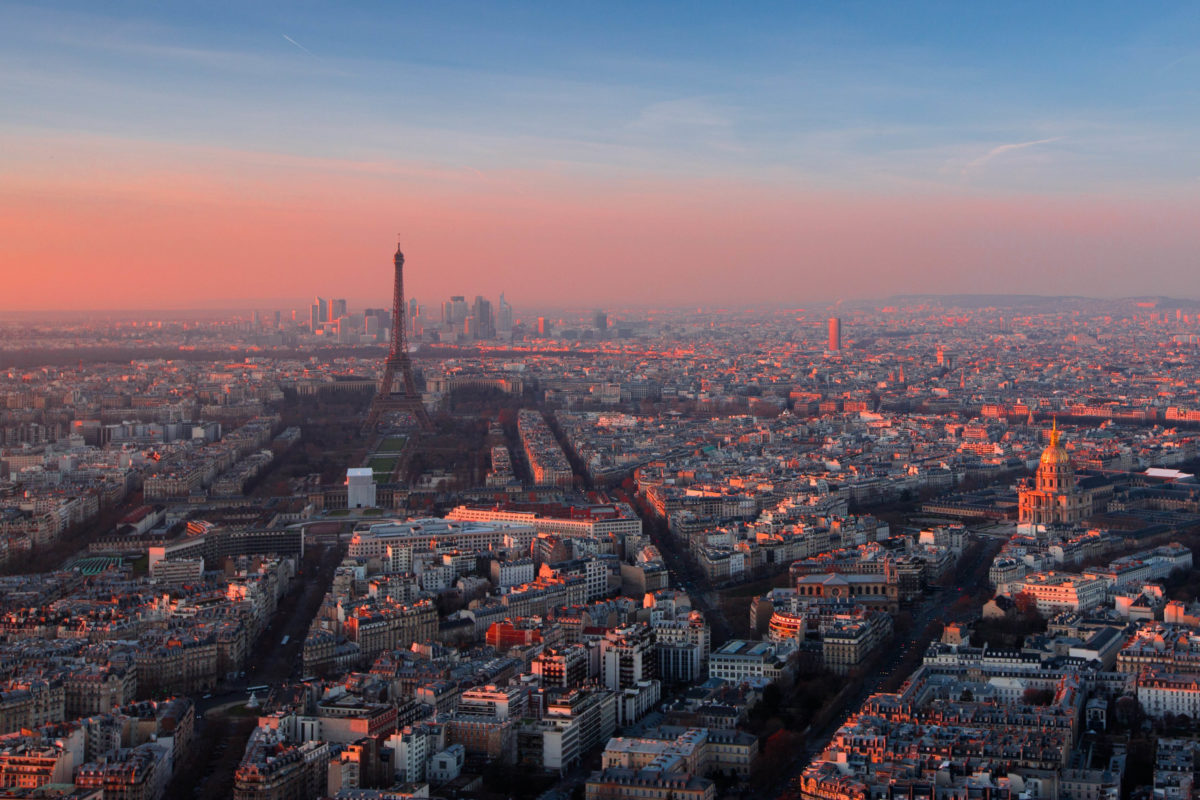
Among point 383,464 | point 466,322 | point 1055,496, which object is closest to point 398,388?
point 383,464

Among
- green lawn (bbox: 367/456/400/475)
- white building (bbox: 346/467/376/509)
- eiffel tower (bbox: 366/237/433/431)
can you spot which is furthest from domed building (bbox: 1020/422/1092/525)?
eiffel tower (bbox: 366/237/433/431)

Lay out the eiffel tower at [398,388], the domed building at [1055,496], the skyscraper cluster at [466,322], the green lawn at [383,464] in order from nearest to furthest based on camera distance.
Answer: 1. the domed building at [1055,496]
2. the green lawn at [383,464]
3. the eiffel tower at [398,388]
4. the skyscraper cluster at [466,322]

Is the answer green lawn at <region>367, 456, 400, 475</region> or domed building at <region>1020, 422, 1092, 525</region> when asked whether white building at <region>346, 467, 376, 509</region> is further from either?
domed building at <region>1020, 422, 1092, 525</region>

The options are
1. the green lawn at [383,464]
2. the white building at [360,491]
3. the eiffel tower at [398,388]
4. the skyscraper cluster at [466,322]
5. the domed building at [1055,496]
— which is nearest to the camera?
the domed building at [1055,496]

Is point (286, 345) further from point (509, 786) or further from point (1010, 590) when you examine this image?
point (509, 786)

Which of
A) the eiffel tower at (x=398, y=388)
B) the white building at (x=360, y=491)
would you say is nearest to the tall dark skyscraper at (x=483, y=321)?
the eiffel tower at (x=398, y=388)

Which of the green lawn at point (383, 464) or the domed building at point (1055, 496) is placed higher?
the domed building at point (1055, 496)

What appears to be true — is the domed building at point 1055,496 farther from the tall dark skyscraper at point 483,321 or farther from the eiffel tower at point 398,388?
the tall dark skyscraper at point 483,321
